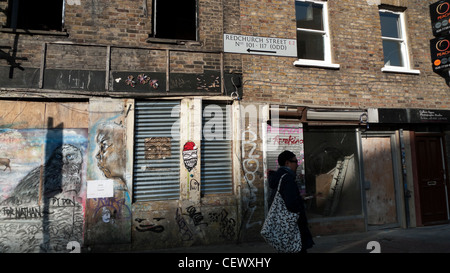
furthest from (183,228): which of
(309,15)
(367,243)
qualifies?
(309,15)

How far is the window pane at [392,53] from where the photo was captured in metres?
7.92

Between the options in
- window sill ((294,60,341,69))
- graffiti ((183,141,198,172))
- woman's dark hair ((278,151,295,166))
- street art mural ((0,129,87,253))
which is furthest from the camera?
window sill ((294,60,341,69))

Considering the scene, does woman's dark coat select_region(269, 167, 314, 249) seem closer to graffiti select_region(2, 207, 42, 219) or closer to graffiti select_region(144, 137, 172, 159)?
graffiti select_region(144, 137, 172, 159)

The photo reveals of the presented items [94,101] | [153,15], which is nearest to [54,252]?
[94,101]

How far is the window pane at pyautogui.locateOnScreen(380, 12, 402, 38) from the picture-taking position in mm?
8012

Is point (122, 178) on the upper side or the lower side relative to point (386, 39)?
lower

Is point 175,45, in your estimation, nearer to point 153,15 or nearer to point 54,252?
point 153,15

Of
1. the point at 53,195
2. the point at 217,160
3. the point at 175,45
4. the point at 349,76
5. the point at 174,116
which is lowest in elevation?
the point at 53,195

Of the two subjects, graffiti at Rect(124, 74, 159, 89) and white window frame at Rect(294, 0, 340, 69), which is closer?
graffiti at Rect(124, 74, 159, 89)

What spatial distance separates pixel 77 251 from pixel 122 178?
5.29 ft

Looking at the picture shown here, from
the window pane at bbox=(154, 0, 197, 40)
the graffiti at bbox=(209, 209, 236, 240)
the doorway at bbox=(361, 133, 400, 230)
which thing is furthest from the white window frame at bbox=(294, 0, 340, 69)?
the graffiti at bbox=(209, 209, 236, 240)

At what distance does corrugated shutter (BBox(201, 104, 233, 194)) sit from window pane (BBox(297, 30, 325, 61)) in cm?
260

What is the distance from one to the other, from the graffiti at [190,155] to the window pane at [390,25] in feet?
21.0

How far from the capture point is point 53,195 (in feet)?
18.4
